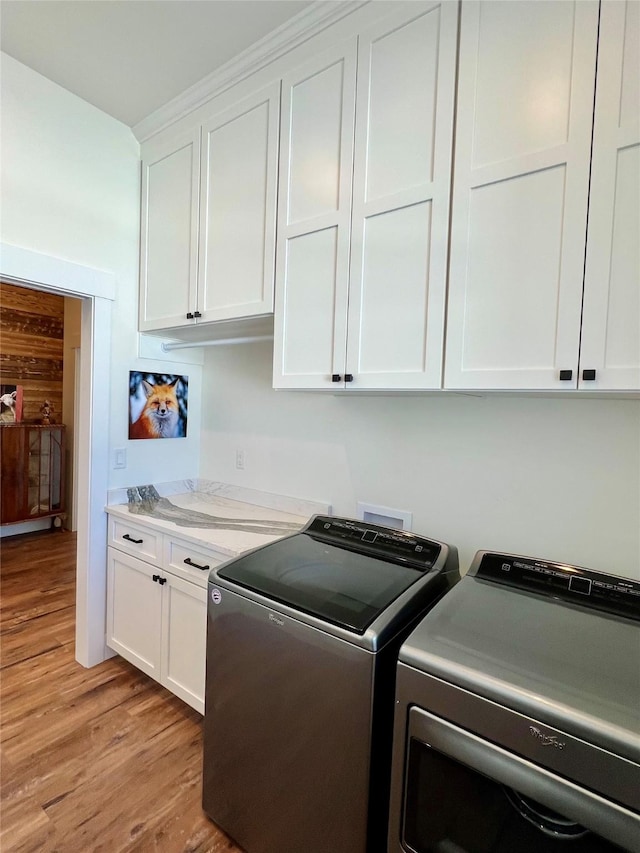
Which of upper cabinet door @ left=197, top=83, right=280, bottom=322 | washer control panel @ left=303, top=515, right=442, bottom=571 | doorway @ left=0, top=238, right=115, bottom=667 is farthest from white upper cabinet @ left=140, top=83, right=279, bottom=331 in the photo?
washer control panel @ left=303, top=515, right=442, bottom=571

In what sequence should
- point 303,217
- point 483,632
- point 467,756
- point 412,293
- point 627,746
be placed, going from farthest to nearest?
point 303,217 → point 412,293 → point 483,632 → point 467,756 → point 627,746

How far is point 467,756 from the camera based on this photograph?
86 centimetres

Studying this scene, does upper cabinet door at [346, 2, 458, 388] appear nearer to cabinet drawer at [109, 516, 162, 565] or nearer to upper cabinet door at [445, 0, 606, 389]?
upper cabinet door at [445, 0, 606, 389]

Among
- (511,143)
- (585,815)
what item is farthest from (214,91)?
(585,815)

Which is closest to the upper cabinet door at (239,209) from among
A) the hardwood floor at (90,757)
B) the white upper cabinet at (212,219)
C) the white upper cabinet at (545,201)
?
the white upper cabinet at (212,219)

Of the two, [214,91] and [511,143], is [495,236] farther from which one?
[214,91]

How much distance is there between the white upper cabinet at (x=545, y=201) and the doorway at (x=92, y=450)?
175 centimetres

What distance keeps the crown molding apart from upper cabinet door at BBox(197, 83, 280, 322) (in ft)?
0.35

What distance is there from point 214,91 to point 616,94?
162 cm

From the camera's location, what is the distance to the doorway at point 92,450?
2.10m

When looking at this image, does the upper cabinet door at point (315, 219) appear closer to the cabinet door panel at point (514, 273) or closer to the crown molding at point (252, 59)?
the crown molding at point (252, 59)

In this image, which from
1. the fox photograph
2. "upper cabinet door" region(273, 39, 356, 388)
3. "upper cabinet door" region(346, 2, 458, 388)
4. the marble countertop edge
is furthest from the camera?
the fox photograph

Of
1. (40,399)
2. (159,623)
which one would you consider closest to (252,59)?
(159,623)

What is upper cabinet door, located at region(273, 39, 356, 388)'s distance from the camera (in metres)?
1.48
